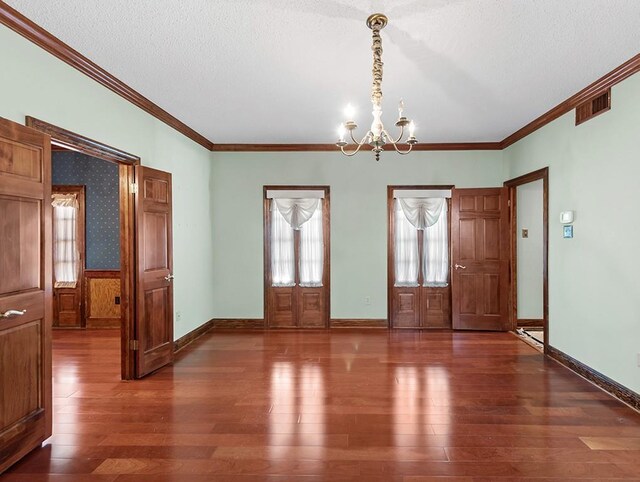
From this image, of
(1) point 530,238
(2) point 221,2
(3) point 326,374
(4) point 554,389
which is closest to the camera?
(2) point 221,2

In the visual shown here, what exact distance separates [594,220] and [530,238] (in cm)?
219

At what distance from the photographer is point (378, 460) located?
2.43 metres

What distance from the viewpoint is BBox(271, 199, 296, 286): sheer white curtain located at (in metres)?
5.95

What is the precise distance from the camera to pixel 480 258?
5.67m

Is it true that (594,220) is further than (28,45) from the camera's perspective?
Yes

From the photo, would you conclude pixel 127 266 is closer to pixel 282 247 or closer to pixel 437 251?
pixel 282 247

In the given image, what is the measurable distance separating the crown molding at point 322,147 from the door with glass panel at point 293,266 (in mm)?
593

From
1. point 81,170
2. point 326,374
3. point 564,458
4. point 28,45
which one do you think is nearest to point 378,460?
point 564,458

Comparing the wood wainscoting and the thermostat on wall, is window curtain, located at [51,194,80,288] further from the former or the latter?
the thermostat on wall

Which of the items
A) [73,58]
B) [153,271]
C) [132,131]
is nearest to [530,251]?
[153,271]

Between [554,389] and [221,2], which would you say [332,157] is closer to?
[221,2]

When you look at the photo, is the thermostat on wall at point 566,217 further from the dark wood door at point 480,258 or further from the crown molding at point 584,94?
the dark wood door at point 480,258

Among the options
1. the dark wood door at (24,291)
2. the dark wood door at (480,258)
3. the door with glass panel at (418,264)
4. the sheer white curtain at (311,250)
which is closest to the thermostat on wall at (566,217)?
the dark wood door at (480,258)

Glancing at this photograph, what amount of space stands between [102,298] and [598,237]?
644cm
